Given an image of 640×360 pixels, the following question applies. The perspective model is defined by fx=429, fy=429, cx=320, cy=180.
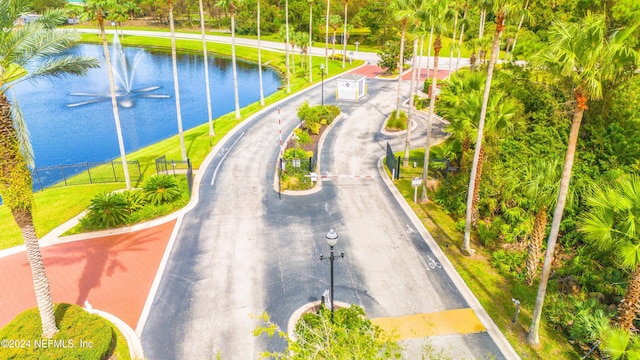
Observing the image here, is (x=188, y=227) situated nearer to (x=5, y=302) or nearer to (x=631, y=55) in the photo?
(x=5, y=302)

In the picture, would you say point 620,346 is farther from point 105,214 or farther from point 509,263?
point 105,214

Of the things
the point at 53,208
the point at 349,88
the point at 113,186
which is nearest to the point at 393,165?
the point at 113,186

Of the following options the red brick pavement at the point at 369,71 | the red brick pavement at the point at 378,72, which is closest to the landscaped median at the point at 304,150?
the red brick pavement at the point at 378,72

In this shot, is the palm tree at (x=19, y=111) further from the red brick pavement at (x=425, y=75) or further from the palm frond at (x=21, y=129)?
the red brick pavement at (x=425, y=75)

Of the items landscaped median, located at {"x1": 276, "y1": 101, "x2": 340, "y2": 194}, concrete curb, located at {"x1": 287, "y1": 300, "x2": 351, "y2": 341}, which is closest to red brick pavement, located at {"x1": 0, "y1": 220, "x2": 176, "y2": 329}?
concrete curb, located at {"x1": 287, "y1": 300, "x2": 351, "y2": 341}

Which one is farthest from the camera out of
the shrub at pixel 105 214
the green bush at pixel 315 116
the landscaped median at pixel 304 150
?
the green bush at pixel 315 116

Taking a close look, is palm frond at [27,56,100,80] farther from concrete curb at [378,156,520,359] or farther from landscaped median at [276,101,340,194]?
concrete curb at [378,156,520,359]
